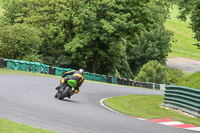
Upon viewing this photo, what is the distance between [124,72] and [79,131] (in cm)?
5638

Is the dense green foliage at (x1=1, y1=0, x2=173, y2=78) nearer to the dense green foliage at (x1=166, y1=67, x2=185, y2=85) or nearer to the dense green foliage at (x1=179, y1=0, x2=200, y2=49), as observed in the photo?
the dense green foliage at (x1=179, y1=0, x2=200, y2=49)

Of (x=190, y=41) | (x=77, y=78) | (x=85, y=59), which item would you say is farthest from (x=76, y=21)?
(x=190, y=41)

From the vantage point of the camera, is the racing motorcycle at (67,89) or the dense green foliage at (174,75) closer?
the racing motorcycle at (67,89)

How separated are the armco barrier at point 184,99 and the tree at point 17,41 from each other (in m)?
24.4

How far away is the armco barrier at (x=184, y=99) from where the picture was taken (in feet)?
48.4

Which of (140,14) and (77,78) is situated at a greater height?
(140,14)

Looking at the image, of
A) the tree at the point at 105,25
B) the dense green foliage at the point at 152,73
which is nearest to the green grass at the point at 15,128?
the tree at the point at 105,25

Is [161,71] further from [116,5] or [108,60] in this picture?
[116,5]

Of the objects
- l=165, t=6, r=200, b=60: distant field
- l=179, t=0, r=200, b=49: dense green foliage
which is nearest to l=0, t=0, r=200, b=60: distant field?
l=165, t=6, r=200, b=60: distant field

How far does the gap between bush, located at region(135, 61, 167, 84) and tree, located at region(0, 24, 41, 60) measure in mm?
25571

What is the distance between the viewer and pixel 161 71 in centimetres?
6438

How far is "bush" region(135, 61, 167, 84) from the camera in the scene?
61875 mm

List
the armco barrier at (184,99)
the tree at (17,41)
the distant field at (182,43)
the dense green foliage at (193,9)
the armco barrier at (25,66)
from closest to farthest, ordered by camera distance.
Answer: the armco barrier at (184,99), the dense green foliage at (193,9), the armco barrier at (25,66), the tree at (17,41), the distant field at (182,43)

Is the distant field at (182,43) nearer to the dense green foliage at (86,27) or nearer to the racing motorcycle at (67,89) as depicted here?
the dense green foliage at (86,27)
